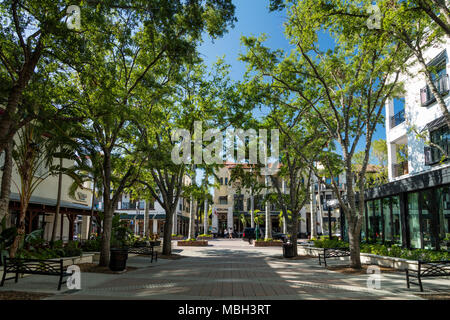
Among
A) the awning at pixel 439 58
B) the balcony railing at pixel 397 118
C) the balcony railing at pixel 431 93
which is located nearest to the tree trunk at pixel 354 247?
the balcony railing at pixel 431 93

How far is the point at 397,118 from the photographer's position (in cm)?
1958

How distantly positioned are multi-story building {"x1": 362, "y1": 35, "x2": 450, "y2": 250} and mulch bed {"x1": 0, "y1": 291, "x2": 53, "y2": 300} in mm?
13524

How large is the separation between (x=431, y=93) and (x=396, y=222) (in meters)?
6.90

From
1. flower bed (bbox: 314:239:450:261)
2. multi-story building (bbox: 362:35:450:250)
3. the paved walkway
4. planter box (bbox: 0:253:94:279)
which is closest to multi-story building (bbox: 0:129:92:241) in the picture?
planter box (bbox: 0:253:94:279)

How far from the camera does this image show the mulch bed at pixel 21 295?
22.9ft

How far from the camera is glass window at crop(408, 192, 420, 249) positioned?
48.8 feet

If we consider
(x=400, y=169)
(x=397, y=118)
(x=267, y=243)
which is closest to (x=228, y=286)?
(x=400, y=169)

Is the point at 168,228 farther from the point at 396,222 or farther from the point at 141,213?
the point at 141,213

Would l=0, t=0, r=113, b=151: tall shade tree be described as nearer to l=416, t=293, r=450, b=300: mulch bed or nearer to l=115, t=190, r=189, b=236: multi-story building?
l=416, t=293, r=450, b=300: mulch bed

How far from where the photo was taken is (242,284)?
9203mm

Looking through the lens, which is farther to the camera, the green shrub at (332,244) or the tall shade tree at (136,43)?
the green shrub at (332,244)

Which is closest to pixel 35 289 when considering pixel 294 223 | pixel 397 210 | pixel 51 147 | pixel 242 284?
pixel 242 284

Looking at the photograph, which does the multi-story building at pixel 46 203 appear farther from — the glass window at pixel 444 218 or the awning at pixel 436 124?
the awning at pixel 436 124
